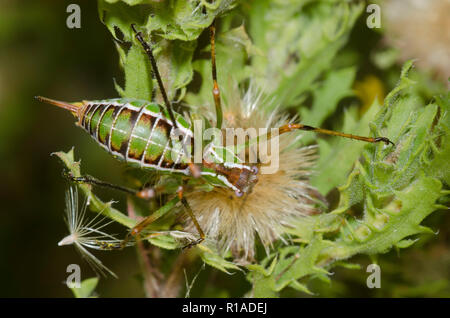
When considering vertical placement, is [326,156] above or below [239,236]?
above

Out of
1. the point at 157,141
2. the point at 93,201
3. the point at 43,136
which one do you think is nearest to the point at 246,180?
the point at 157,141

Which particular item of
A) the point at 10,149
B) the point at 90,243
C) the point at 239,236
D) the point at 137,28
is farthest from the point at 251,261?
the point at 10,149

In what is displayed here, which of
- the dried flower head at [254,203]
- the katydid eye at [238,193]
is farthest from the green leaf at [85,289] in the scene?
the katydid eye at [238,193]

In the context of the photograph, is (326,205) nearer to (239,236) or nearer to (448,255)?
(239,236)

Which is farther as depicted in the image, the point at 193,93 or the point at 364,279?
the point at 364,279

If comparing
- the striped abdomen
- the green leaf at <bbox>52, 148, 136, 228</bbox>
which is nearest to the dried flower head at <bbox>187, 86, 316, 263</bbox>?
the striped abdomen

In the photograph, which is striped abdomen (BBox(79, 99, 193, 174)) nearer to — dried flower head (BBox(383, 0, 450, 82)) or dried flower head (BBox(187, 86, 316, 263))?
dried flower head (BBox(187, 86, 316, 263))
